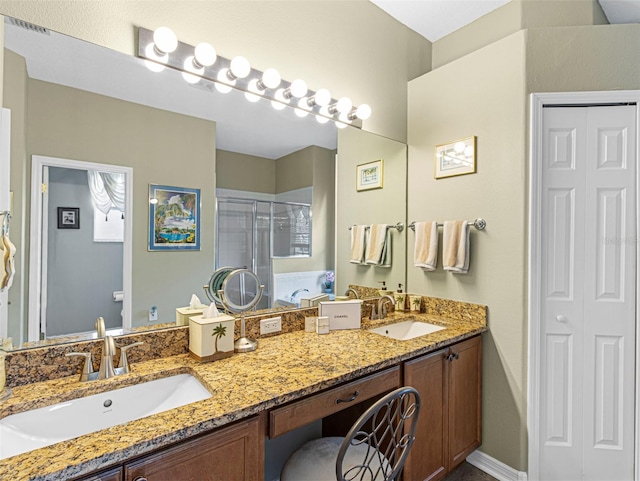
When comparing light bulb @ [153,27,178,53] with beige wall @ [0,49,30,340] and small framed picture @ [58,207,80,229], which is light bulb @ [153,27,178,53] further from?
small framed picture @ [58,207,80,229]

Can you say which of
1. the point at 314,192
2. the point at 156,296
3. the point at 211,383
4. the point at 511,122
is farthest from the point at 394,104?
the point at 211,383

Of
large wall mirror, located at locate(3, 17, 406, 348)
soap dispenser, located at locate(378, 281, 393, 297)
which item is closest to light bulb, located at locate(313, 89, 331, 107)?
large wall mirror, located at locate(3, 17, 406, 348)

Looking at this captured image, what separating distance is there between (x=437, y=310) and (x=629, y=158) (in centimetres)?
131

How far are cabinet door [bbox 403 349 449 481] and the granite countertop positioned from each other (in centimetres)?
8

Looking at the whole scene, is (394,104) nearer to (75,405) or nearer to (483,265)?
(483,265)

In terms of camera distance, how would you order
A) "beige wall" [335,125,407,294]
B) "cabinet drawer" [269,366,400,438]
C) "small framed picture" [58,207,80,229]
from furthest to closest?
"beige wall" [335,125,407,294] < "small framed picture" [58,207,80,229] < "cabinet drawer" [269,366,400,438]

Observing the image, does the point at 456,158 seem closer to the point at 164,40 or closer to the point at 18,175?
the point at 164,40

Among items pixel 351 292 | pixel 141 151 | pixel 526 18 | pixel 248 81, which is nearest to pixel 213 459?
pixel 141 151

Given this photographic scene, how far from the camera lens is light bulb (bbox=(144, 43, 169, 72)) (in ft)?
4.62

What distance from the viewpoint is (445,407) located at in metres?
1.78

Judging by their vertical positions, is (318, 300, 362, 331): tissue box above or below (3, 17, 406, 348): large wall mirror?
below

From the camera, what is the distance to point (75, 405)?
1073mm

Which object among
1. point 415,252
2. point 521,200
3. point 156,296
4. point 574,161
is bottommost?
point 156,296

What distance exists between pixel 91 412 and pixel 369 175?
191 centimetres
